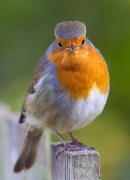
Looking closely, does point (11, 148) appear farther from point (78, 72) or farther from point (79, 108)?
point (78, 72)

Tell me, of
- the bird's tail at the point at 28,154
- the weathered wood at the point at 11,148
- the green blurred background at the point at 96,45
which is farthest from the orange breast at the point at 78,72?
Result: the bird's tail at the point at 28,154

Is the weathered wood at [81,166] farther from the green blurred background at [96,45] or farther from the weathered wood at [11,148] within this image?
the weathered wood at [11,148]

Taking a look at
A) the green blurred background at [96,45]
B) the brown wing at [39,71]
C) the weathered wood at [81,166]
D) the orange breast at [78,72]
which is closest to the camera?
the weathered wood at [81,166]

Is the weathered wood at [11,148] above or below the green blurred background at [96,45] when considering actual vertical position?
below

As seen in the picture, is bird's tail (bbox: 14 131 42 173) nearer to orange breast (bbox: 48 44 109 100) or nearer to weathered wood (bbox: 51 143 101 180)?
orange breast (bbox: 48 44 109 100)

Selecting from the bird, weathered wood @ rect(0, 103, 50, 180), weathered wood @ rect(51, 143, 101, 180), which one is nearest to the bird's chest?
the bird

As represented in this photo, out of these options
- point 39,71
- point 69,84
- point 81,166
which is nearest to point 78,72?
point 69,84

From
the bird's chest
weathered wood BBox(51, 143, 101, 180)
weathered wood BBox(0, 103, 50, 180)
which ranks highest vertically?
the bird's chest

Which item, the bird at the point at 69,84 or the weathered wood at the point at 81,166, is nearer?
the weathered wood at the point at 81,166

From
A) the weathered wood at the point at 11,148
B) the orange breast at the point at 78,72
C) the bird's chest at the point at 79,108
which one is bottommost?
the weathered wood at the point at 11,148
